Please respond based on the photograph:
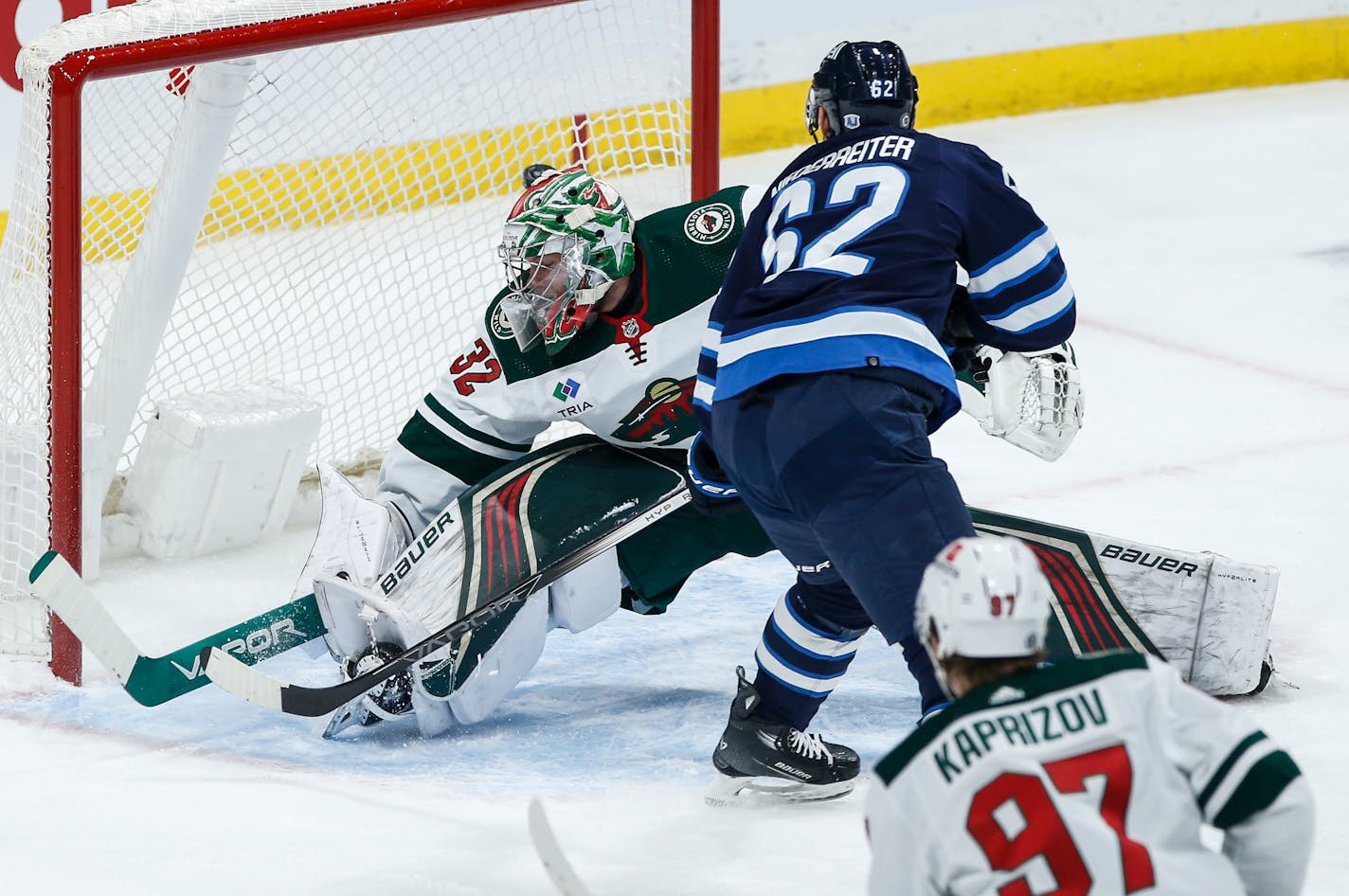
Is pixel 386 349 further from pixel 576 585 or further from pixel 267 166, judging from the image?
pixel 576 585

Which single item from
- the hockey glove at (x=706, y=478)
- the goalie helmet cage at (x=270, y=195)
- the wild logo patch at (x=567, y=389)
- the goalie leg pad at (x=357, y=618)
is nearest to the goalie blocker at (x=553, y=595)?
the goalie leg pad at (x=357, y=618)

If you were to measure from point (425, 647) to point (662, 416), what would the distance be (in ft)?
1.70

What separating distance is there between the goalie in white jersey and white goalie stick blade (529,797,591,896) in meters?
0.36

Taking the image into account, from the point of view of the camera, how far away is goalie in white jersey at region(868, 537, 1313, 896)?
1408mm

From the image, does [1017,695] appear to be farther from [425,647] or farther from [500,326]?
[500,326]

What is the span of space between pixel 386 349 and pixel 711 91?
98 centimetres

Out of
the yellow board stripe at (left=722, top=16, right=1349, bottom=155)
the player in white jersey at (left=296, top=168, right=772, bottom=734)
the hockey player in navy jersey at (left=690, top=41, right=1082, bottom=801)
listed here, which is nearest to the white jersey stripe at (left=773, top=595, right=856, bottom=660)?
the hockey player in navy jersey at (left=690, top=41, right=1082, bottom=801)

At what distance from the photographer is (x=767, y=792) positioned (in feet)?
8.17

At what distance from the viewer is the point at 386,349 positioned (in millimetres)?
4070

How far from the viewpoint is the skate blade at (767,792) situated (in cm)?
247

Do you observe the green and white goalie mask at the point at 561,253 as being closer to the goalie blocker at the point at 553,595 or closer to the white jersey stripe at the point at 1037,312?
the goalie blocker at the point at 553,595

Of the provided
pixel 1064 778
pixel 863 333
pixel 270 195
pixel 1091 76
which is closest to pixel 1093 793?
Result: pixel 1064 778

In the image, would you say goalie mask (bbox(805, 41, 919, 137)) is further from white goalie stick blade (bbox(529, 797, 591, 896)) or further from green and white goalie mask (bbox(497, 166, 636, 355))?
white goalie stick blade (bbox(529, 797, 591, 896))

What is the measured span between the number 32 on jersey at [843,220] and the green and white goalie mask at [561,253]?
537 mm
